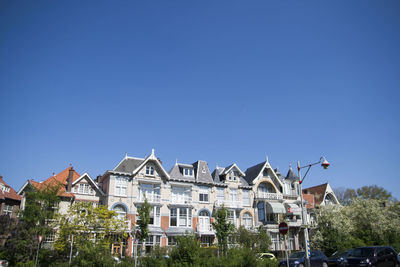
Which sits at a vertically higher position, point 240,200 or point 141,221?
point 240,200

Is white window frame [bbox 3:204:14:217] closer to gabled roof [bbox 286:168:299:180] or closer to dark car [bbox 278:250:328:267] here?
dark car [bbox 278:250:328:267]

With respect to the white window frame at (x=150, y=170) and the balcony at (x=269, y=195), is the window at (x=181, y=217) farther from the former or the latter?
the balcony at (x=269, y=195)

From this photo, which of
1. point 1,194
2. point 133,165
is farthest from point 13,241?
point 133,165

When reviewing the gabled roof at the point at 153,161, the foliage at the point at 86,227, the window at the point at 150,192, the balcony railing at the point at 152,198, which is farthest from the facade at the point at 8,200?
the gabled roof at the point at 153,161

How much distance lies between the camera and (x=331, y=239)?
41.5m

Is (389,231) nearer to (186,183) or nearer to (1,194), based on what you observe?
(186,183)

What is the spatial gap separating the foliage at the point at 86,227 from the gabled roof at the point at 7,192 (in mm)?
11106

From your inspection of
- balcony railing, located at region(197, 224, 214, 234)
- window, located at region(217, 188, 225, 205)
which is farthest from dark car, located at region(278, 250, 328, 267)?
window, located at region(217, 188, 225, 205)

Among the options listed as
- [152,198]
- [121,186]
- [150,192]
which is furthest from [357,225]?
[121,186]

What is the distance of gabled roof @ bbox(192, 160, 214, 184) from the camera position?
46844 mm

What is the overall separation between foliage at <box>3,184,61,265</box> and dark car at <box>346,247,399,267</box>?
29.1m

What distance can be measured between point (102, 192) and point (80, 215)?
737 cm

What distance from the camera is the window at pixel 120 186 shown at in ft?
133

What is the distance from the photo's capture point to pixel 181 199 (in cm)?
4438
